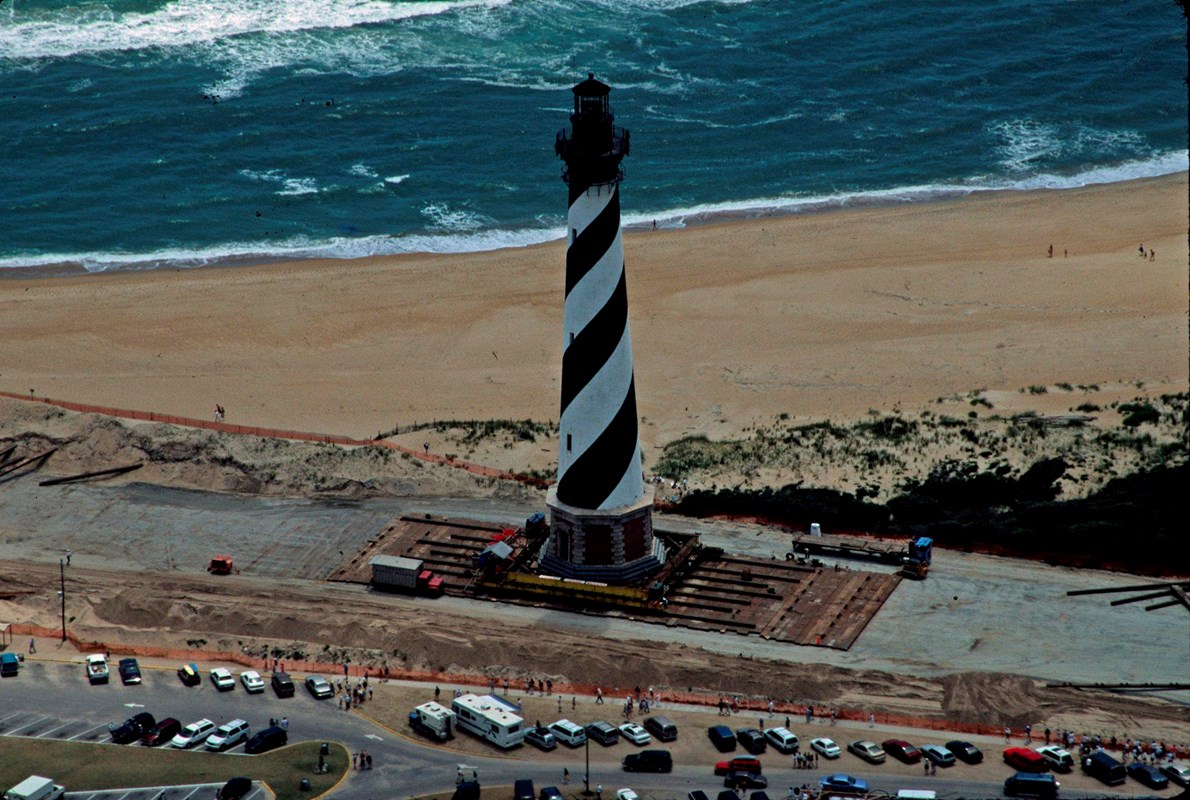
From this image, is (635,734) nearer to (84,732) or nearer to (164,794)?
(164,794)

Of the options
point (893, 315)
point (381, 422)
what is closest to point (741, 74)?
point (893, 315)

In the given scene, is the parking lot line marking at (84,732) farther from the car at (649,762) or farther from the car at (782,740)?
the car at (782,740)

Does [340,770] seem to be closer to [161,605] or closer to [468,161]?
[161,605]

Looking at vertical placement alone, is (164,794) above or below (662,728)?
below

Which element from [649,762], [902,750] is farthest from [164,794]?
[902,750]

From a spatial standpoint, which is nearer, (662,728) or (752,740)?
(752,740)

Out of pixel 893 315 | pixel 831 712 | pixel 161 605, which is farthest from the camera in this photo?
pixel 893 315
